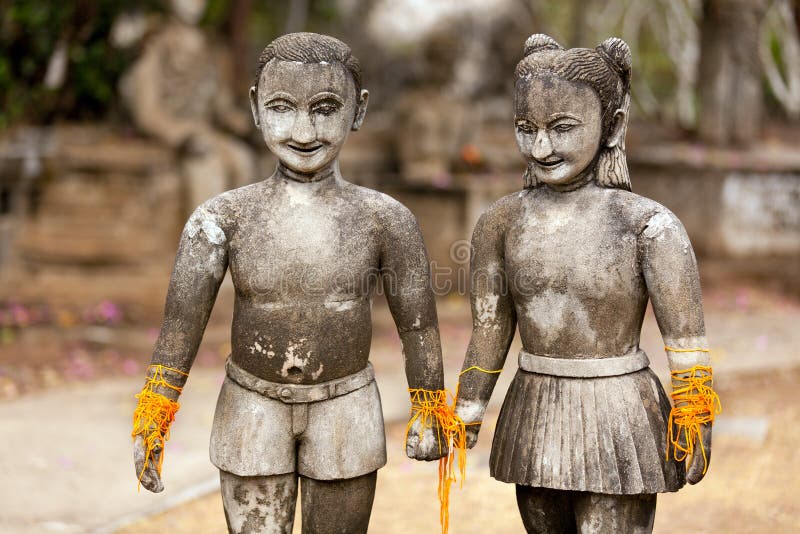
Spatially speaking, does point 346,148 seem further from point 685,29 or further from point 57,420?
point 685,29

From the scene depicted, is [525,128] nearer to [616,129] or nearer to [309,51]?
[616,129]

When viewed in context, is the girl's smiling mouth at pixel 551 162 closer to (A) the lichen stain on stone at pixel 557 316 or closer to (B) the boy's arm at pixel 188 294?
(A) the lichen stain on stone at pixel 557 316

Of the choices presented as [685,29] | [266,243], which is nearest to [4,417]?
[266,243]

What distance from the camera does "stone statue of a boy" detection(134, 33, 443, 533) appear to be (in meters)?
3.22

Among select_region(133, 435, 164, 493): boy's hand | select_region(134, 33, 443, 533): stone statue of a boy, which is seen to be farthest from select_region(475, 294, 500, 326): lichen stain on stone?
select_region(133, 435, 164, 493): boy's hand

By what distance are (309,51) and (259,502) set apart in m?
1.50

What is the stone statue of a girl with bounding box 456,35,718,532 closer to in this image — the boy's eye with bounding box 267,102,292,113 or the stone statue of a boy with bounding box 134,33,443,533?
the stone statue of a boy with bounding box 134,33,443,533

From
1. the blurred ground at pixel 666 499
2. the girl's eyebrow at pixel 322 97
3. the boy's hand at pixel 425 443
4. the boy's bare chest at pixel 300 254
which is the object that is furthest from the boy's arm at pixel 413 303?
the blurred ground at pixel 666 499

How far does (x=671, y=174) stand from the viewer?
1162 centimetres

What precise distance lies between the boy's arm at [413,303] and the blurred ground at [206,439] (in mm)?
1843

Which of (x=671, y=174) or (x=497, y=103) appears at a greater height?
(x=497, y=103)

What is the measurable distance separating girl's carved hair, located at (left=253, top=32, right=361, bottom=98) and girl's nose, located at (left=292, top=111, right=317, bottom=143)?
0.18 meters

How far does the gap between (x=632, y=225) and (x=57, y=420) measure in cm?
478

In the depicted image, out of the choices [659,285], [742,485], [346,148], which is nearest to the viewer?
[659,285]
